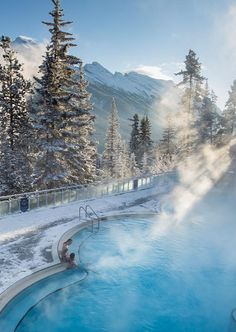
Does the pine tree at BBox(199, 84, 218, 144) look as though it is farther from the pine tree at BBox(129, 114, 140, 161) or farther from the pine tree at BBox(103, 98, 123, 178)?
the pine tree at BBox(129, 114, 140, 161)

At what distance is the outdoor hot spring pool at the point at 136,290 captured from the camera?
37.4ft

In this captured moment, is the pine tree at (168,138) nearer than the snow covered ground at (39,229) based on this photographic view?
No

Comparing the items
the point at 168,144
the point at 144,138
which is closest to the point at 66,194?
the point at 168,144

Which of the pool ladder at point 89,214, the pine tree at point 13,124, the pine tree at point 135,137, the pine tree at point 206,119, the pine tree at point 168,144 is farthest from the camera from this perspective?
the pine tree at point 135,137

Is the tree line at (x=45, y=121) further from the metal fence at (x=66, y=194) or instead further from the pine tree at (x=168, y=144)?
the pine tree at (x=168, y=144)

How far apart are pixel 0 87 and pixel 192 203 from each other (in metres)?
19.9

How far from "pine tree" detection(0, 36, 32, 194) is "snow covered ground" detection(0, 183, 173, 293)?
22.3ft

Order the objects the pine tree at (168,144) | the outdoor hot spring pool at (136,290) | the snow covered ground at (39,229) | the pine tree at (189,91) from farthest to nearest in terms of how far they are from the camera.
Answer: the pine tree at (168,144), the pine tree at (189,91), the snow covered ground at (39,229), the outdoor hot spring pool at (136,290)

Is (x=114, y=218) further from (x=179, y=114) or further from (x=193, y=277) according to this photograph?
(x=179, y=114)

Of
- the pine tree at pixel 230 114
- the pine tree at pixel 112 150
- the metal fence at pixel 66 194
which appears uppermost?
the pine tree at pixel 230 114

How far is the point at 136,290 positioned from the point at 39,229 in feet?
22.8

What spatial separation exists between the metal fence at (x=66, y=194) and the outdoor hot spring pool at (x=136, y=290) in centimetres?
404

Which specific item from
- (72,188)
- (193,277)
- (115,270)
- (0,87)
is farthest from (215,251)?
(0,87)

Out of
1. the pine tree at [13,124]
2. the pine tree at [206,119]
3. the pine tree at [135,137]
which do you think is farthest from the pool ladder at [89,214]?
the pine tree at [135,137]
